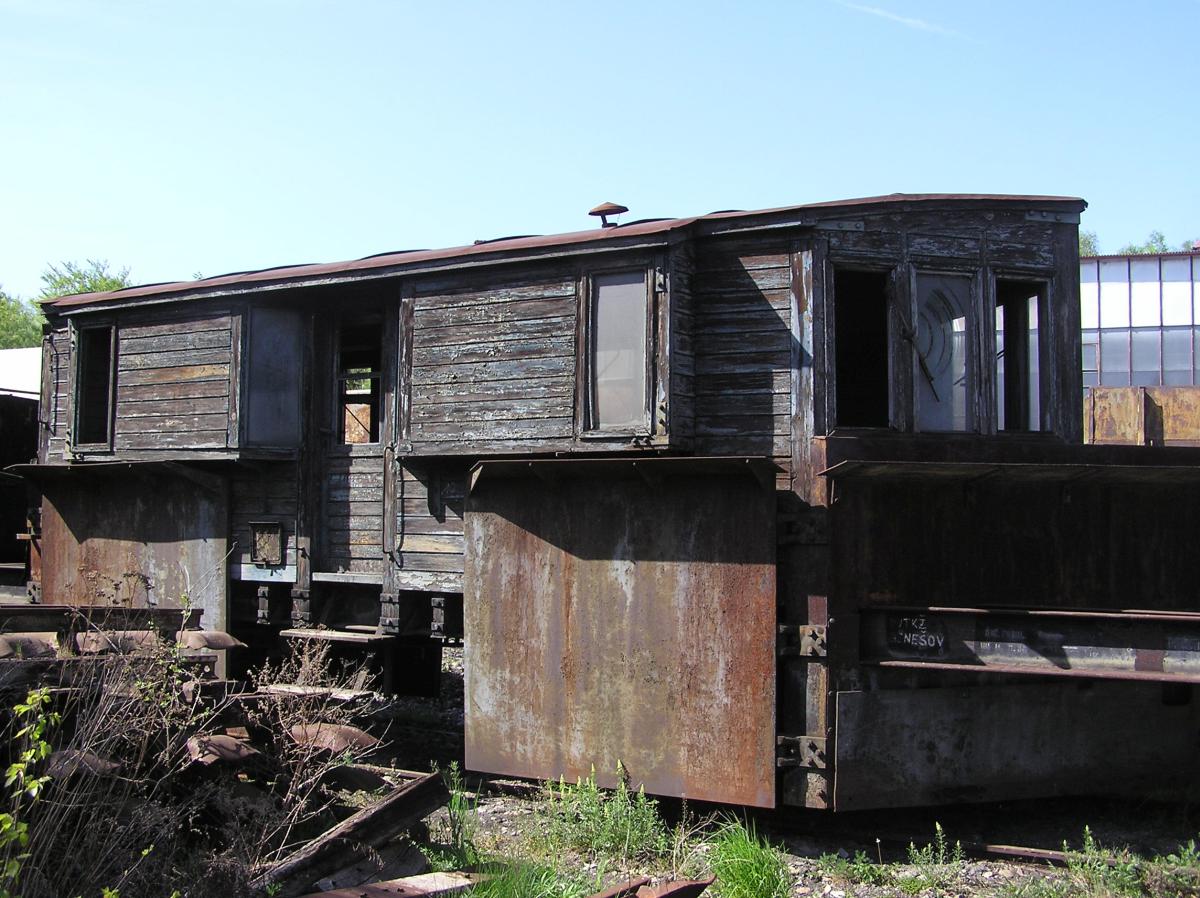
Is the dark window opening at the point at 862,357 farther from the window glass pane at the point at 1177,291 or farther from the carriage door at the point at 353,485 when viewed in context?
the window glass pane at the point at 1177,291

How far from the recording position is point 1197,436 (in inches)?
681

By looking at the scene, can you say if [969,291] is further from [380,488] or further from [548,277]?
[380,488]

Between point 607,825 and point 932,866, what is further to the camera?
point 607,825

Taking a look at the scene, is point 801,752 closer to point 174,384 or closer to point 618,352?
point 618,352

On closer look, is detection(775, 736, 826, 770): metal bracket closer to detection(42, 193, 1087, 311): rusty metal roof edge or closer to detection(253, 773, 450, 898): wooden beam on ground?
detection(253, 773, 450, 898): wooden beam on ground

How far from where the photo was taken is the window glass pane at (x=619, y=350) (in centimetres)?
802

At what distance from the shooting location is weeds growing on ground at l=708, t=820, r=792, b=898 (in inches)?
246

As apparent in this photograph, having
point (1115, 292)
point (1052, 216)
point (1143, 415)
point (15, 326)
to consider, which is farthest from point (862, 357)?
point (15, 326)

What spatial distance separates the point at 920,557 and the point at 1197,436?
12224 mm

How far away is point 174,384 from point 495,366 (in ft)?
11.7

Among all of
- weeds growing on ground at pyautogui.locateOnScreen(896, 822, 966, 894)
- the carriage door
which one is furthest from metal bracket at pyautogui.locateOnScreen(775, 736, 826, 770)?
the carriage door

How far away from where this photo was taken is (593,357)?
27.0 ft

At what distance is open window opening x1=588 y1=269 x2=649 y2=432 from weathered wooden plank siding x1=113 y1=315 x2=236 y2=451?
367 cm

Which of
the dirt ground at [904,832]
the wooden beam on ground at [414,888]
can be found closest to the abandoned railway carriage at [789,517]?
the dirt ground at [904,832]
